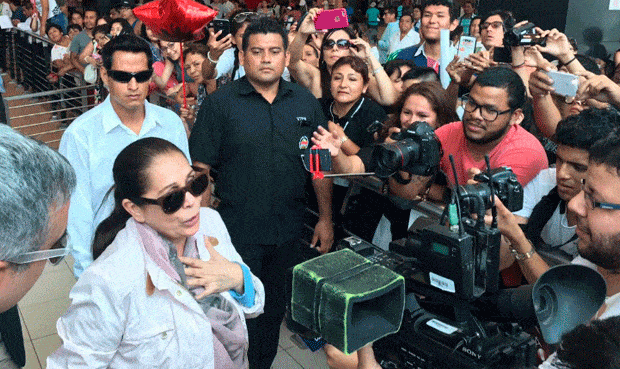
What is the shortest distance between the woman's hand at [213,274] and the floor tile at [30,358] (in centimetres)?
206

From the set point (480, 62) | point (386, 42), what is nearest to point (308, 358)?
point (480, 62)

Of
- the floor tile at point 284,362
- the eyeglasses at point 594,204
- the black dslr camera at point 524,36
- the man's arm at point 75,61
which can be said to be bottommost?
the floor tile at point 284,362

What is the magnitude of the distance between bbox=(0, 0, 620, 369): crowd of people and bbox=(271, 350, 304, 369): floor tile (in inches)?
10.8

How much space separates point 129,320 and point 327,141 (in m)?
1.45

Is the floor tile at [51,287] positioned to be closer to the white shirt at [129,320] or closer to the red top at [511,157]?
the white shirt at [129,320]

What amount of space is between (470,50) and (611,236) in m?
2.54

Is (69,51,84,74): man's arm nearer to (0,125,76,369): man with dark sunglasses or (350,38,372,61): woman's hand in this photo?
(350,38,372,61): woman's hand

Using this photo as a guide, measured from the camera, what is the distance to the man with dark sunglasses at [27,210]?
1.22m

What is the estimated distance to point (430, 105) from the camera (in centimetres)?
334

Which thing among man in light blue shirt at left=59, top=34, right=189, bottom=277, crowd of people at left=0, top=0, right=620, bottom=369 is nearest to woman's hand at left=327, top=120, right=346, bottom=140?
crowd of people at left=0, top=0, right=620, bottom=369

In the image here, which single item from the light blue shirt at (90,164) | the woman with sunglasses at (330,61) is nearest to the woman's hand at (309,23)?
the woman with sunglasses at (330,61)

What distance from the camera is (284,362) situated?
3658mm

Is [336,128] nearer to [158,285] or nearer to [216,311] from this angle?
[216,311]

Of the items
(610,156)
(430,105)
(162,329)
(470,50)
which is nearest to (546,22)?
(470,50)
